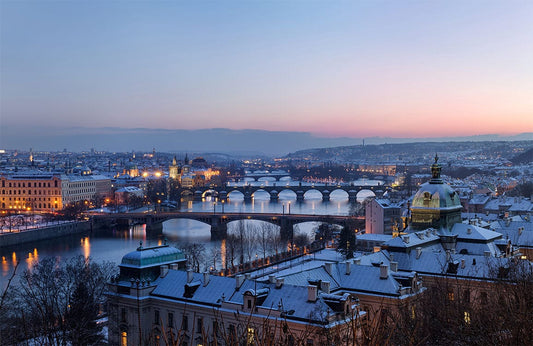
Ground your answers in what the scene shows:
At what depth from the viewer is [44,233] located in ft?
115

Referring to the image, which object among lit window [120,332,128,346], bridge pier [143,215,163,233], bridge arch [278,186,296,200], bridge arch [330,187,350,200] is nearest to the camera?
lit window [120,332,128,346]

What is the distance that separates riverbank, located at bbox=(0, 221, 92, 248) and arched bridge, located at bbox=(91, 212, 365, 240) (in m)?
2.26

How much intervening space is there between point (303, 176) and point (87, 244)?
93.8m

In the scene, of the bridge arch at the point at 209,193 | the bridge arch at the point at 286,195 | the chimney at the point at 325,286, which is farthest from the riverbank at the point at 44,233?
the bridge arch at the point at 209,193

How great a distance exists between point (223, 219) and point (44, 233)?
11.2m

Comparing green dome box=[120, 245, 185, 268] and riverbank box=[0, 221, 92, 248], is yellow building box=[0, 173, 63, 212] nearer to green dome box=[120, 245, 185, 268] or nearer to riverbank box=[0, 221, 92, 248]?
riverbank box=[0, 221, 92, 248]

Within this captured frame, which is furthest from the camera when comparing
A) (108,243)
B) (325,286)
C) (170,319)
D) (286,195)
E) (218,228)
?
(286,195)

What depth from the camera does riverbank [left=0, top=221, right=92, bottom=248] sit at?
31875 millimetres

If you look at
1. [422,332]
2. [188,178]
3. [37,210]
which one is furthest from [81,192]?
[422,332]

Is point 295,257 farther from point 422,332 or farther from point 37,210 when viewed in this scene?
point 37,210

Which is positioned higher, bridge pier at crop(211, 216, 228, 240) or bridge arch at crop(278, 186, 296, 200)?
bridge pier at crop(211, 216, 228, 240)

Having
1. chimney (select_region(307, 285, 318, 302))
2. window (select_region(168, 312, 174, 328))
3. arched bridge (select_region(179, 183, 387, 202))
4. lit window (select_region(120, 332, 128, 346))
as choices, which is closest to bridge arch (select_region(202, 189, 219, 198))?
arched bridge (select_region(179, 183, 387, 202))

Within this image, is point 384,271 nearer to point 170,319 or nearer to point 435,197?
point 170,319

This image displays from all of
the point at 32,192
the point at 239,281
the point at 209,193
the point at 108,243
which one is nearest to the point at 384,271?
the point at 239,281
